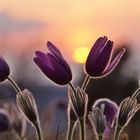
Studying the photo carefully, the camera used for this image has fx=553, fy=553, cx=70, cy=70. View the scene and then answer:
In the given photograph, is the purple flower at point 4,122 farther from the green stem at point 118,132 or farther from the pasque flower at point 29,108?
the green stem at point 118,132

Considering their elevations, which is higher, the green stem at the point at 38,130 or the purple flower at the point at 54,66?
the purple flower at the point at 54,66

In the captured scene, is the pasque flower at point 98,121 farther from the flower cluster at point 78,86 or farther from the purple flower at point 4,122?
the purple flower at point 4,122

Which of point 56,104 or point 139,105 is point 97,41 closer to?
point 139,105

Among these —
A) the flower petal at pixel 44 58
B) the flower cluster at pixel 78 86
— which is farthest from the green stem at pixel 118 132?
the flower petal at pixel 44 58

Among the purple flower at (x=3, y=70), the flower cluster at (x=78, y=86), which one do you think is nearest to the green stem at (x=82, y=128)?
the flower cluster at (x=78, y=86)

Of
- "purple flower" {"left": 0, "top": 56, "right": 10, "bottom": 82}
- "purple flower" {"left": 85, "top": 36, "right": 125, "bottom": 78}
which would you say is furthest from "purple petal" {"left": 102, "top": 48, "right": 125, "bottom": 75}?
"purple flower" {"left": 0, "top": 56, "right": 10, "bottom": 82}

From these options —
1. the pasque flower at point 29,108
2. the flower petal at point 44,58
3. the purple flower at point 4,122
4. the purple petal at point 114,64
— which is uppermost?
the flower petal at point 44,58

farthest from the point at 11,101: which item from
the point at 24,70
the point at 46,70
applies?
the point at 24,70
